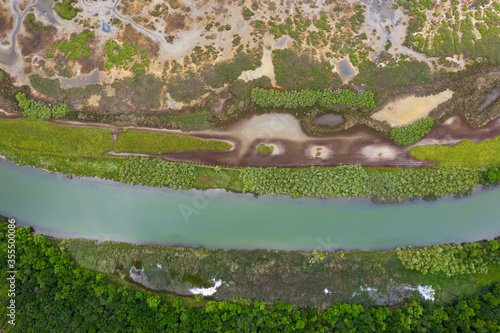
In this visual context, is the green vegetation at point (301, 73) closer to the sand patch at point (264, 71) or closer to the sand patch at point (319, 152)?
the sand patch at point (264, 71)

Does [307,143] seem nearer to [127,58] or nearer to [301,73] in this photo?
[301,73]

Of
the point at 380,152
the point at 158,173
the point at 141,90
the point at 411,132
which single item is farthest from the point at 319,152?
the point at 141,90

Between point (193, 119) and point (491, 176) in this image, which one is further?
point (193, 119)

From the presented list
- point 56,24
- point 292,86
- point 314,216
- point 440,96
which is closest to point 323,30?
point 292,86

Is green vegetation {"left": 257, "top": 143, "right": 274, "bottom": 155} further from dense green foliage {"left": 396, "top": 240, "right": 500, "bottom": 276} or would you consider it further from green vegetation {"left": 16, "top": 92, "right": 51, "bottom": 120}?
green vegetation {"left": 16, "top": 92, "right": 51, "bottom": 120}

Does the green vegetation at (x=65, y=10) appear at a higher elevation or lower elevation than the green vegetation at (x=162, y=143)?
higher

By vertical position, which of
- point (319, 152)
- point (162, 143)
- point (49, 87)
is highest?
→ point (319, 152)

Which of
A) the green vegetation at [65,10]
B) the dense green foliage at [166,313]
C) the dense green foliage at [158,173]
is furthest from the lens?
the green vegetation at [65,10]

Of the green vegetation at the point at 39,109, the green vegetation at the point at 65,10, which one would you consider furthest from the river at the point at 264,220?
the green vegetation at the point at 65,10
